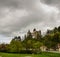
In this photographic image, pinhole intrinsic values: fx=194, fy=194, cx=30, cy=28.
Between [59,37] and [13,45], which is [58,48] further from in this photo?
[13,45]

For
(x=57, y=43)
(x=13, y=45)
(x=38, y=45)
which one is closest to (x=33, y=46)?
(x=38, y=45)

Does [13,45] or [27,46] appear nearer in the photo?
[13,45]

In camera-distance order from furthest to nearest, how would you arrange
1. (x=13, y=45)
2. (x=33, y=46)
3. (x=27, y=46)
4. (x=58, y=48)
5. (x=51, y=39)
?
1. (x=51, y=39)
2. (x=58, y=48)
3. (x=27, y=46)
4. (x=33, y=46)
5. (x=13, y=45)

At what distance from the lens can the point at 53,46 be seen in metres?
168

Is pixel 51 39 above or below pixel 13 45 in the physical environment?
above

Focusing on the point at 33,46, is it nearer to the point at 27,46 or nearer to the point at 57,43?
the point at 27,46

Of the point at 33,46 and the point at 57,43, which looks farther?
the point at 57,43

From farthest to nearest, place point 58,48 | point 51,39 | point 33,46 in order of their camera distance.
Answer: point 51,39
point 58,48
point 33,46

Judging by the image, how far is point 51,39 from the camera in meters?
176

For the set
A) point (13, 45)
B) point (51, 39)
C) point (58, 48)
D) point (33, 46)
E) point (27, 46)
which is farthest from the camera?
point (51, 39)

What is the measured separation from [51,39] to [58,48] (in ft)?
51.3

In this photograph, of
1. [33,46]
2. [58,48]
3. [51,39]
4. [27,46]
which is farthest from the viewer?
[51,39]

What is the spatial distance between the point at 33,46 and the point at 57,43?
43218mm

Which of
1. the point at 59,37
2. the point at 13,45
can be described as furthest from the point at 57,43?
the point at 13,45
